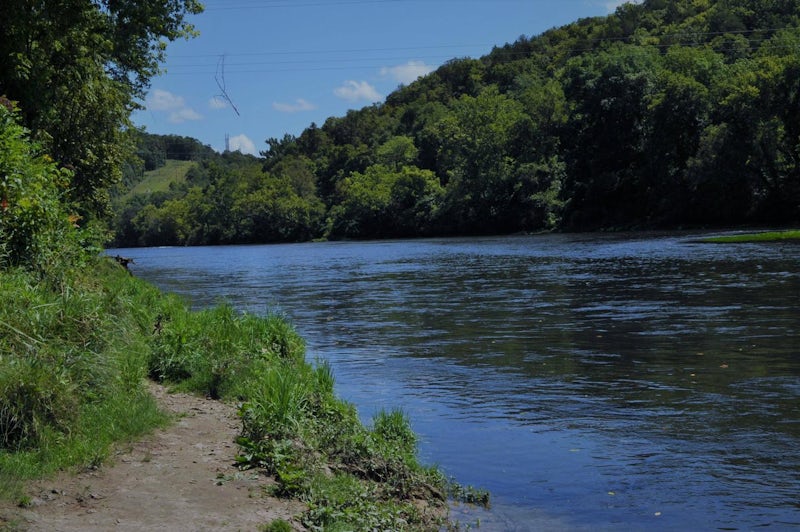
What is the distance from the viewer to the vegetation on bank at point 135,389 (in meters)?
7.50

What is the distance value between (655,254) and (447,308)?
23.9 meters

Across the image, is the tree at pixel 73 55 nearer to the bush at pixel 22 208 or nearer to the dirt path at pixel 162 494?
the bush at pixel 22 208

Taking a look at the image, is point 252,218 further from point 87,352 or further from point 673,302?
point 87,352

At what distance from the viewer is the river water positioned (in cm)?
841

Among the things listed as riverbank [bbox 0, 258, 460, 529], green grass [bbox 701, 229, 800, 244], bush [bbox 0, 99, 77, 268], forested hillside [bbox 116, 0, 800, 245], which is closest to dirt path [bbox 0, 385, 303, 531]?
riverbank [bbox 0, 258, 460, 529]

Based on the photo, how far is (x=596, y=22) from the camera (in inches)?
7579

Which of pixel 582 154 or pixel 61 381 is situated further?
pixel 582 154

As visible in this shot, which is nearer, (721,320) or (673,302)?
(721,320)

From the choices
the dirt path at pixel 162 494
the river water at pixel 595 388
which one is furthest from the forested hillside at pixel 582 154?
the dirt path at pixel 162 494

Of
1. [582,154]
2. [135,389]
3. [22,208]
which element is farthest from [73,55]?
[582,154]

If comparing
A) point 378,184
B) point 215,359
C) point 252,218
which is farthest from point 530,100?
point 215,359

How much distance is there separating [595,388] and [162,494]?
8340mm

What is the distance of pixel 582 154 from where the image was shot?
9825 cm

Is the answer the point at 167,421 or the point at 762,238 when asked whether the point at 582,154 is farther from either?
the point at 167,421
